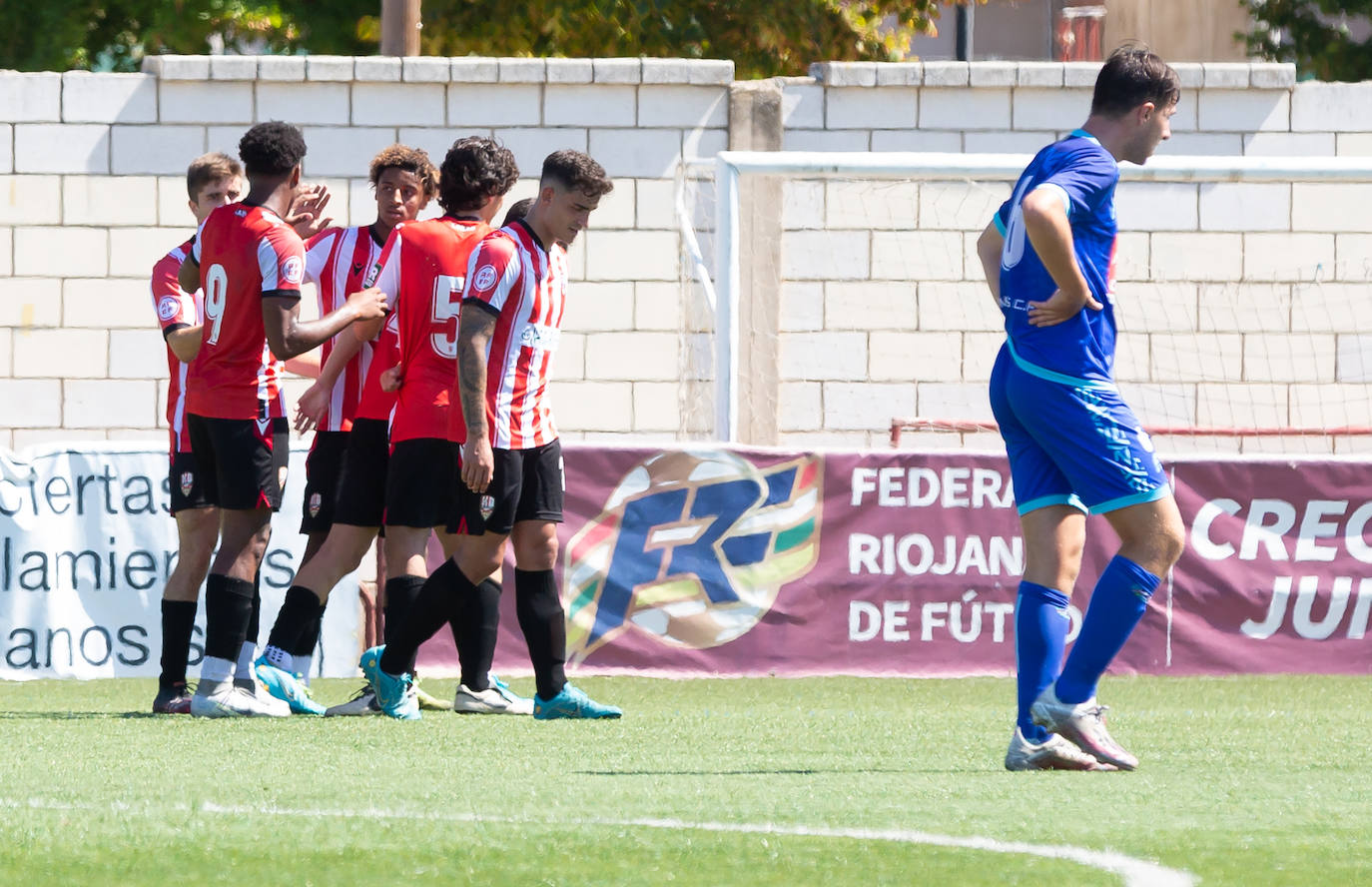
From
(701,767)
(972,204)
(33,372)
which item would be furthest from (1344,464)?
(33,372)

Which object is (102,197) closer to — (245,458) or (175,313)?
(175,313)

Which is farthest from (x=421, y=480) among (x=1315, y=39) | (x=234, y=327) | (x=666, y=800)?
(x=1315, y=39)

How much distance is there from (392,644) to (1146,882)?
3.79 m

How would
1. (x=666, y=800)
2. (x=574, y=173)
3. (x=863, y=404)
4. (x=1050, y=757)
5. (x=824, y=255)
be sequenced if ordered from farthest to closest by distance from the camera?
(x=863, y=404), (x=824, y=255), (x=574, y=173), (x=1050, y=757), (x=666, y=800)

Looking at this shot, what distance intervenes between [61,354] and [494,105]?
9.44 feet

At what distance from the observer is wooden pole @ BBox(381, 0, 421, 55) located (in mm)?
13609

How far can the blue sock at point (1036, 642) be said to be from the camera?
536 centimetres

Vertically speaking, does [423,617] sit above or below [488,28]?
below

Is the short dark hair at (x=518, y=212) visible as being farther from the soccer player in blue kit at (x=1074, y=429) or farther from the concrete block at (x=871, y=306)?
the concrete block at (x=871, y=306)

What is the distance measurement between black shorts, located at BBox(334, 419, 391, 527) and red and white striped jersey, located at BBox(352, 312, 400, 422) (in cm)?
3

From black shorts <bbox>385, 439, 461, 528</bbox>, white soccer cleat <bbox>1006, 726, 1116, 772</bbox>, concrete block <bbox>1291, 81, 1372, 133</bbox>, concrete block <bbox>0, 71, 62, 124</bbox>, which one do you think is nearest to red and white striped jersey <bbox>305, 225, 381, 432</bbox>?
black shorts <bbox>385, 439, 461, 528</bbox>

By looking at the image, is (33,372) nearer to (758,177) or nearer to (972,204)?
(758,177)

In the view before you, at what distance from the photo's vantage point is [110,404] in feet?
40.1

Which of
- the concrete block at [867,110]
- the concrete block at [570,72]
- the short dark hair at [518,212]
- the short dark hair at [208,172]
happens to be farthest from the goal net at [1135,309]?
the short dark hair at [208,172]
